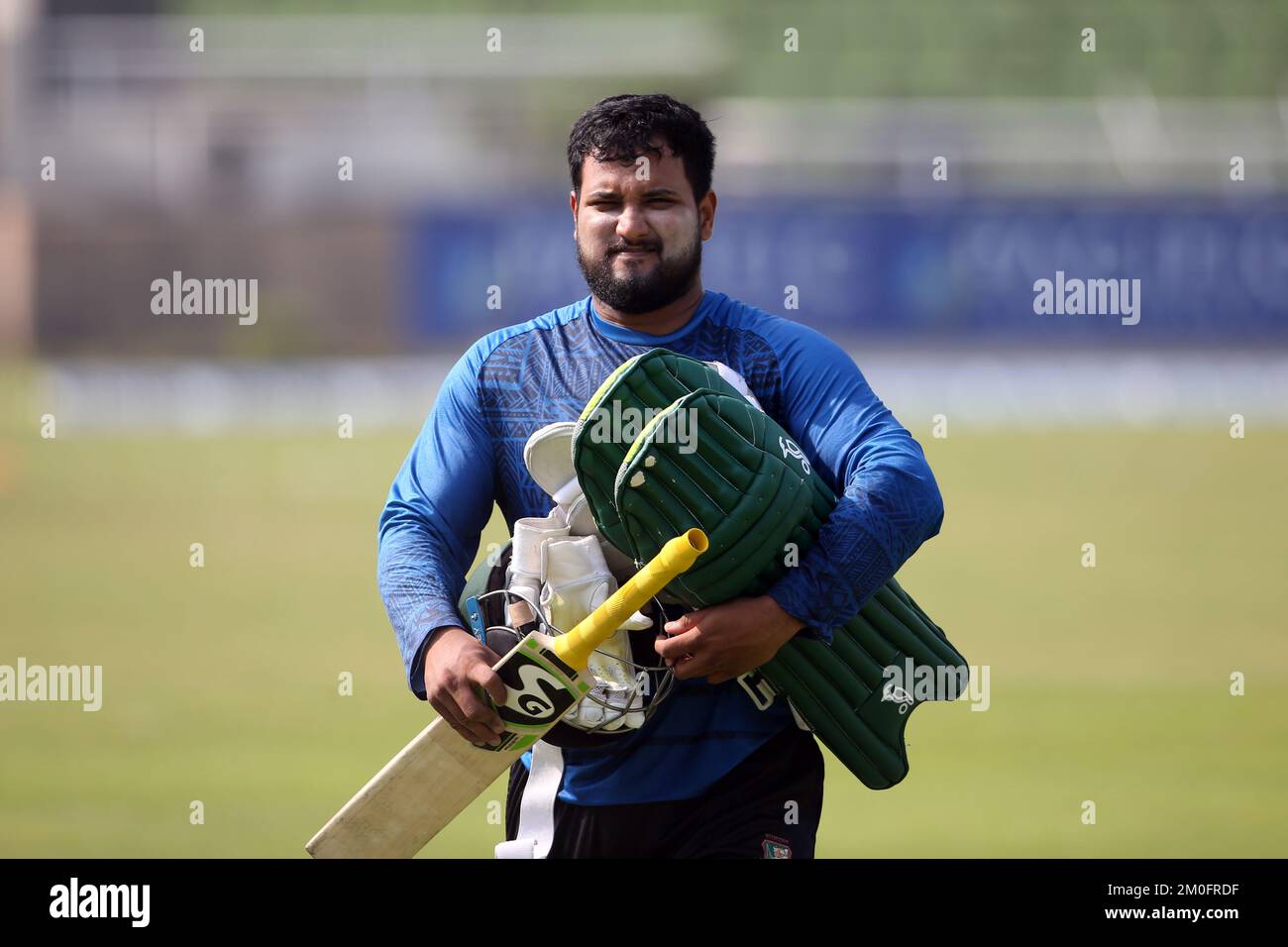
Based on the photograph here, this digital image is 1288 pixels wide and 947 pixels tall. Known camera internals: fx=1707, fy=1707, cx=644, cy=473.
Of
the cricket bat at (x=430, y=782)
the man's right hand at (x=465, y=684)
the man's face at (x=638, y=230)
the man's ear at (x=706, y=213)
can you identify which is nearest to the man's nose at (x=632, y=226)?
the man's face at (x=638, y=230)

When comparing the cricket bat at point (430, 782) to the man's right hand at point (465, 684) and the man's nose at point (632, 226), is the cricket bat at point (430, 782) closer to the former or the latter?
the man's right hand at point (465, 684)

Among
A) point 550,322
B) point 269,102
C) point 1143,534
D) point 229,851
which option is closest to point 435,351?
point 269,102

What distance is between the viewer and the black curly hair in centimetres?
270

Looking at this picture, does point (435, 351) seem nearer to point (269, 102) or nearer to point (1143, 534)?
point (269, 102)

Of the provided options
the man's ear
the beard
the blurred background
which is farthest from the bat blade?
the blurred background

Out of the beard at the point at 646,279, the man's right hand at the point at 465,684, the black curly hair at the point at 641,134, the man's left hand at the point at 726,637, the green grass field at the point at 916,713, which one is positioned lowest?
the green grass field at the point at 916,713

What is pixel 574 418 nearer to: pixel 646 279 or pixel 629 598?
pixel 646 279

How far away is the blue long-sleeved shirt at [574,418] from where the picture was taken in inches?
103

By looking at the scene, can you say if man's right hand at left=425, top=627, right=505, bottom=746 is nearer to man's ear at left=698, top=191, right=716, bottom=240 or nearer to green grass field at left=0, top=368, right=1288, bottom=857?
man's ear at left=698, top=191, right=716, bottom=240

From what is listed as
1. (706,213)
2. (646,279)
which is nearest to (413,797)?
(646,279)

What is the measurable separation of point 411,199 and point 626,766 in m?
25.2

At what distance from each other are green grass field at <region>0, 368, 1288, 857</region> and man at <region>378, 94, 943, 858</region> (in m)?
2.95

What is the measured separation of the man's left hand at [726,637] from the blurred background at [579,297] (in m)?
3.33

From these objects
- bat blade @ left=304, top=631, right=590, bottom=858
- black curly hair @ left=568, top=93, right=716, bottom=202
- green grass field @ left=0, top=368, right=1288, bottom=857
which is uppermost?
black curly hair @ left=568, top=93, right=716, bottom=202
